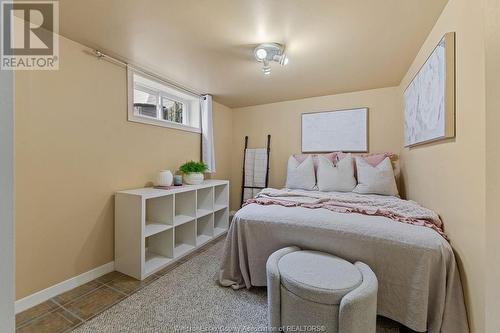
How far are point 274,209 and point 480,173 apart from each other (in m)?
1.24

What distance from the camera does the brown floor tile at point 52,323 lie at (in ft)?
4.40

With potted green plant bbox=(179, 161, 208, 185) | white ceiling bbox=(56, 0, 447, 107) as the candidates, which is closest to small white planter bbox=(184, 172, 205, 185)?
potted green plant bbox=(179, 161, 208, 185)

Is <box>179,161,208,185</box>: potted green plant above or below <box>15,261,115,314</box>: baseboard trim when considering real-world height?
above

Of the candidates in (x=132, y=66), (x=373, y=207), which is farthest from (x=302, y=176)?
(x=132, y=66)

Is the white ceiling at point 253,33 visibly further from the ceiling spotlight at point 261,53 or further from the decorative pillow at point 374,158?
the decorative pillow at point 374,158

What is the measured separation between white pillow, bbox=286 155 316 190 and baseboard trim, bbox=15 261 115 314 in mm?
2296

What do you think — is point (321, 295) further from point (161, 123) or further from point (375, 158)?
point (161, 123)

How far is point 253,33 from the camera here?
167cm

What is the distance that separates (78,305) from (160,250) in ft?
2.65

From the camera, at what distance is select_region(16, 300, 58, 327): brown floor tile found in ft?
4.64

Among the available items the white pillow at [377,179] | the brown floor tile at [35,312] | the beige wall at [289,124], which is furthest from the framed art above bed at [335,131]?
the brown floor tile at [35,312]

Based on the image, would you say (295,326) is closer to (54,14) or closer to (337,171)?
(337,171)

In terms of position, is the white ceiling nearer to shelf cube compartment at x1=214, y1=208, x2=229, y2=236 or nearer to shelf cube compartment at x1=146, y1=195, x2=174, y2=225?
shelf cube compartment at x1=146, y1=195, x2=174, y2=225

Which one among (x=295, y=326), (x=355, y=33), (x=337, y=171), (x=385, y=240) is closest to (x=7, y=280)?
(x=295, y=326)
